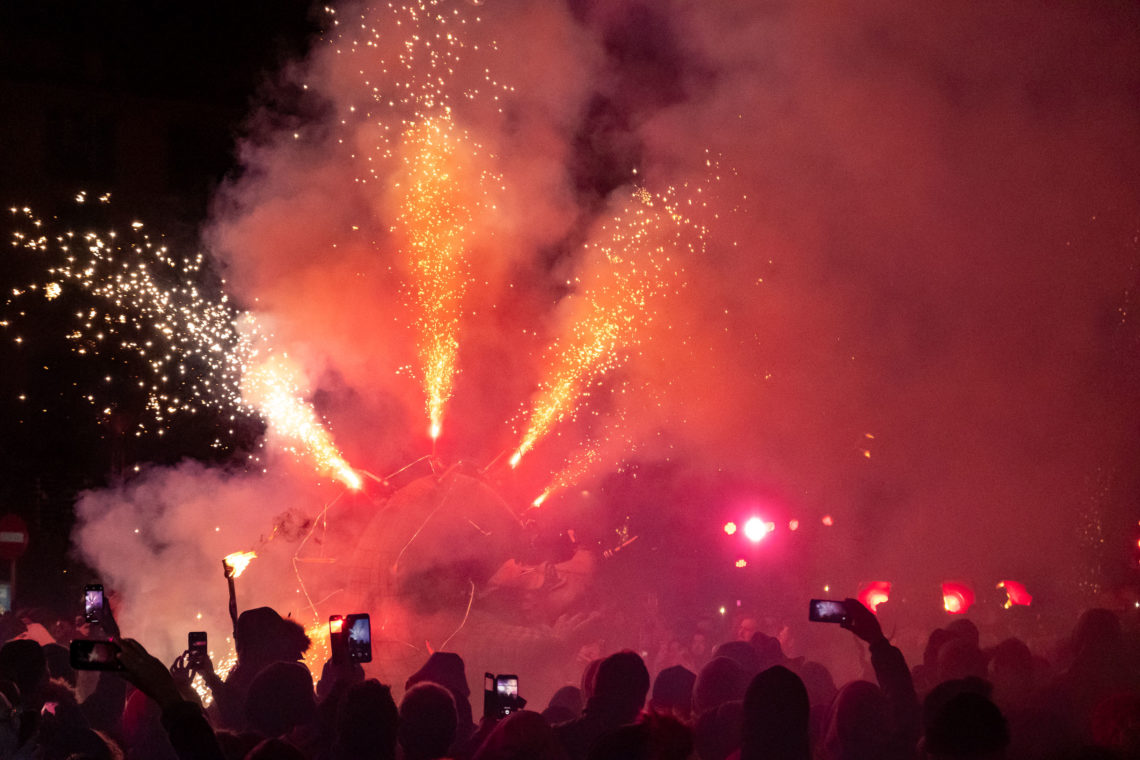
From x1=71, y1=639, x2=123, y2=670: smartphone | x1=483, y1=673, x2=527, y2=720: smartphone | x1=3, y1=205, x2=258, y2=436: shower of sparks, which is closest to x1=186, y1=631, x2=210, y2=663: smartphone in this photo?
x1=483, y1=673, x2=527, y2=720: smartphone

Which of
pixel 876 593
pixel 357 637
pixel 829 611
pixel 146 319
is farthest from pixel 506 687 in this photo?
pixel 146 319

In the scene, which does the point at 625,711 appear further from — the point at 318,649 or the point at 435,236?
the point at 435,236

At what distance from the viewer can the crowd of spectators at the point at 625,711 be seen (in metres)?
2.74

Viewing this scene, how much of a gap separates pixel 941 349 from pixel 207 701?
250 inches

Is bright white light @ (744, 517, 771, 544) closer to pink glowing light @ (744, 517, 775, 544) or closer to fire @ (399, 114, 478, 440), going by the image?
pink glowing light @ (744, 517, 775, 544)

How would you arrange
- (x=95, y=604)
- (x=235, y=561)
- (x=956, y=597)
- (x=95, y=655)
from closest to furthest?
(x=95, y=655) < (x=95, y=604) < (x=235, y=561) < (x=956, y=597)

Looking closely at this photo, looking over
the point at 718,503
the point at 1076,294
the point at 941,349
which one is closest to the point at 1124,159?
the point at 1076,294

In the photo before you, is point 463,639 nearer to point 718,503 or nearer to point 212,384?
point 718,503

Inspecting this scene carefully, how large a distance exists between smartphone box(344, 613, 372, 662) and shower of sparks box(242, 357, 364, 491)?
Result: 5964 mm

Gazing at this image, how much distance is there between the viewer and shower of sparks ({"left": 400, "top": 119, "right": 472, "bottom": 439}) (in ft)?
30.9

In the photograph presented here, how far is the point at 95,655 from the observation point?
7.91ft

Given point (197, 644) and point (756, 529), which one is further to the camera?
point (756, 529)

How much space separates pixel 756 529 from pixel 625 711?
189 inches

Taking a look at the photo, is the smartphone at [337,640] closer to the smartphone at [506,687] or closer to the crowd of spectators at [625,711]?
the crowd of spectators at [625,711]
